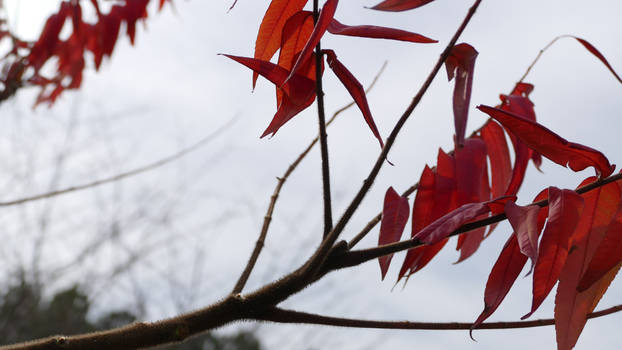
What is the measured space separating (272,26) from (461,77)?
182 mm

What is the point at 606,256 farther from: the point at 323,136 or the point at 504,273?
the point at 323,136

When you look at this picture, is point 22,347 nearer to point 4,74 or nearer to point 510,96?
point 510,96

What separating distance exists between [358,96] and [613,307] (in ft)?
1.01

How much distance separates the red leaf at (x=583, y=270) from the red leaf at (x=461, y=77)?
0.15 metres

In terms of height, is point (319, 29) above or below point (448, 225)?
above

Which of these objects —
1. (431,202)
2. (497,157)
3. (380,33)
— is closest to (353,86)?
(380,33)

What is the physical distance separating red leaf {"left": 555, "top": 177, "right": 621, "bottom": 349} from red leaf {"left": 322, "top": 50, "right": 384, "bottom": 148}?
0.19m

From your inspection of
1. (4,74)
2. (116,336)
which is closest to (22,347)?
(116,336)

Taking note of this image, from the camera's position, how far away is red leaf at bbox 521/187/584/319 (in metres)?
0.50

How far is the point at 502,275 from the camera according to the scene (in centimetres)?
53

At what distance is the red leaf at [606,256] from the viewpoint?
509 mm

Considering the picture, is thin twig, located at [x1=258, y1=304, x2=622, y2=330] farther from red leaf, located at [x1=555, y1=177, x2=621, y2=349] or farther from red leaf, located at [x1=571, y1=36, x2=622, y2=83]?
red leaf, located at [x1=571, y1=36, x2=622, y2=83]

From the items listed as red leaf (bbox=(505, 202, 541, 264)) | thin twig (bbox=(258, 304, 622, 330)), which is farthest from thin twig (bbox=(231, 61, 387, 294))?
red leaf (bbox=(505, 202, 541, 264))

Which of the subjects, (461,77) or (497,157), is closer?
(461,77)
